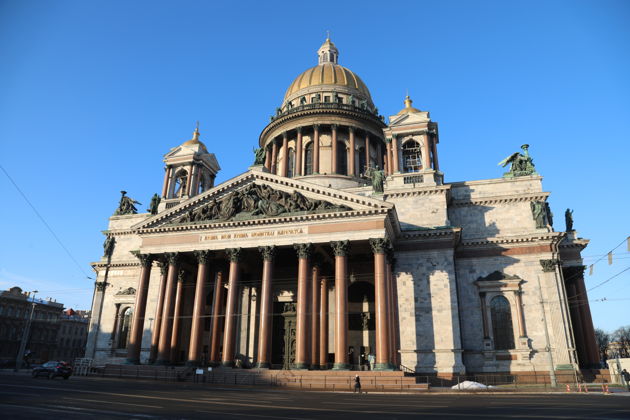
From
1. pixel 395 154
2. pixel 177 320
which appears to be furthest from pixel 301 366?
pixel 395 154

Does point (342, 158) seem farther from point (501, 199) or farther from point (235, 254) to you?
point (235, 254)

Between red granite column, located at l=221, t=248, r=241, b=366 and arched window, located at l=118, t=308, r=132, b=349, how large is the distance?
14894mm

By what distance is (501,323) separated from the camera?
1254 inches

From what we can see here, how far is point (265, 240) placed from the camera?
3050 centimetres

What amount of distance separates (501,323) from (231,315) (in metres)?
19.6

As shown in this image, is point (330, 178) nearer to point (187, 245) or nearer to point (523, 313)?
point (187, 245)

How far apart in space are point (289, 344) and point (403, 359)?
9.41 metres

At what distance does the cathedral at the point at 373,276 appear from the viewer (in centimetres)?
2911

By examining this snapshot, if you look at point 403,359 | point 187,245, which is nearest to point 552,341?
point 403,359

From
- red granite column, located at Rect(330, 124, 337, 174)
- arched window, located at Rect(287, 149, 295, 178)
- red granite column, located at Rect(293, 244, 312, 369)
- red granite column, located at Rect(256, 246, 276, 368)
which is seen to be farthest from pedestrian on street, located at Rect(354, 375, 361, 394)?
arched window, located at Rect(287, 149, 295, 178)

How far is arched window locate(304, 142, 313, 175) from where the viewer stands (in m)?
47.5

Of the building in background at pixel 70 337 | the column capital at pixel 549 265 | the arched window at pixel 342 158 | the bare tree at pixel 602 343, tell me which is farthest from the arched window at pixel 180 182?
the bare tree at pixel 602 343

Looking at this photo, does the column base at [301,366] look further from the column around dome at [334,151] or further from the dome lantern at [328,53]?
the dome lantern at [328,53]

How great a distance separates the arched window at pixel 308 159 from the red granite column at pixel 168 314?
19499 millimetres
